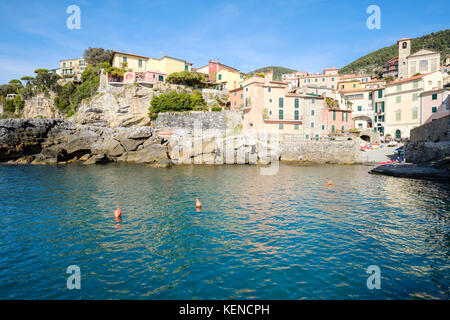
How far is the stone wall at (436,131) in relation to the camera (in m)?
30.2

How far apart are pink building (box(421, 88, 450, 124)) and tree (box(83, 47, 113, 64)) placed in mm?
72900

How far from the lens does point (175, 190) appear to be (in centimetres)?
2234

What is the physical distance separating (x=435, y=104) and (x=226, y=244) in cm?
5033

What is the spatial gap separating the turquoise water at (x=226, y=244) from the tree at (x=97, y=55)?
59996 millimetres

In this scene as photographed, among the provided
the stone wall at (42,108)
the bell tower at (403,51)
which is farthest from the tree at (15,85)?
the bell tower at (403,51)

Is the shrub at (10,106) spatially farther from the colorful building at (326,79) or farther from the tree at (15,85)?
the colorful building at (326,79)

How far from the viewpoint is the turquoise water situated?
A: 7.98 metres

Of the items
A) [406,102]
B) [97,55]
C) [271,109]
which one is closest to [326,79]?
[406,102]

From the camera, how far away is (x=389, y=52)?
115500 mm

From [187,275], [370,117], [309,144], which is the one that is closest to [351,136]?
[309,144]

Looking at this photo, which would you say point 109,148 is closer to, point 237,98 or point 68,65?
point 237,98

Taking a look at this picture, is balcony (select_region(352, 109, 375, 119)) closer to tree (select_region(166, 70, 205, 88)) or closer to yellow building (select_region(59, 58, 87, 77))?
tree (select_region(166, 70, 205, 88))

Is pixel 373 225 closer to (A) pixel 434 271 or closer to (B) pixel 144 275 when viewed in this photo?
(A) pixel 434 271
